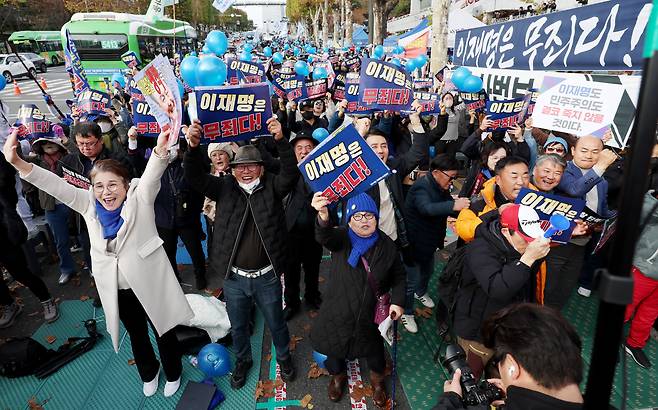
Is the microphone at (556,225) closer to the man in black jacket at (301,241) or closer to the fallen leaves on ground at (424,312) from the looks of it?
the man in black jacket at (301,241)

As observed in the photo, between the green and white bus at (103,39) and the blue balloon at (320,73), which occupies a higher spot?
the green and white bus at (103,39)

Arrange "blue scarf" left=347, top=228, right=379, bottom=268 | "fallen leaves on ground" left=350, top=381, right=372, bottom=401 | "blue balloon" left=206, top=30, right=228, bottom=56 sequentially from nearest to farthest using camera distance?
"blue scarf" left=347, top=228, right=379, bottom=268, "fallen leaves on ground" left=350, top=381, right=372, bottom=401, "blue balloon" left=206, top=30, right=228, bottom=56

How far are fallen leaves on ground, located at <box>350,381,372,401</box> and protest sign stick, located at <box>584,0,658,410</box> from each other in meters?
2.79

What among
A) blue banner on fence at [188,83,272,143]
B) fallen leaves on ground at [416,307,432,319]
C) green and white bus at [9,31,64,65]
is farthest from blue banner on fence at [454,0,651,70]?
green and white bus at [9,31,64,65]

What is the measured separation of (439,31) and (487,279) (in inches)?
453

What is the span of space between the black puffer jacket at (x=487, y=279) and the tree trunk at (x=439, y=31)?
11.1 m

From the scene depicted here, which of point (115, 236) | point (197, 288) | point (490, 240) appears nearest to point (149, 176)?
point (115, 236)

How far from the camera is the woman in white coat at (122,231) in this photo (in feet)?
9.00

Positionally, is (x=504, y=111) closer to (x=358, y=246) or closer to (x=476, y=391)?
(x=358, y=246)

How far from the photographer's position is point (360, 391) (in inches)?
137

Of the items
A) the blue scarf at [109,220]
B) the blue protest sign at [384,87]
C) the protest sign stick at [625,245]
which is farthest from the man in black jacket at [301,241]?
the protest sign stick at [625,245]

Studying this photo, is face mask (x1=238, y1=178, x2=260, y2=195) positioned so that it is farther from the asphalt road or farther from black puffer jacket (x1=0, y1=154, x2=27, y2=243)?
the asphalt road

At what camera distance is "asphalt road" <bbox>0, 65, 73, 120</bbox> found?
17.9 metres

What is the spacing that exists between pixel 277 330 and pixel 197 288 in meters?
2.04
